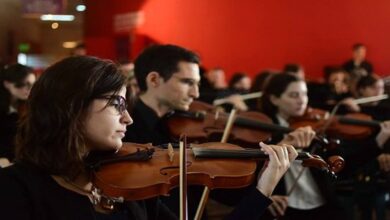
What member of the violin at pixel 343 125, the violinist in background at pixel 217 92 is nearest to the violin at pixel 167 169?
the violin at pixel 343 125

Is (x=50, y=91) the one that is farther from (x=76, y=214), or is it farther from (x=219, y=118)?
(x=219, y=118)

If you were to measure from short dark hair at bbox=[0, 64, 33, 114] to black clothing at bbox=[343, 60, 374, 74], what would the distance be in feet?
11.2

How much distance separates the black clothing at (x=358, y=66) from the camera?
5520mm

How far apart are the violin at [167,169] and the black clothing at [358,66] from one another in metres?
4.34

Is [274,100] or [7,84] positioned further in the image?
[7,84]

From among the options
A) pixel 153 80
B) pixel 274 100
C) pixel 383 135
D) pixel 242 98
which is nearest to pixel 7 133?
pixel 153 80

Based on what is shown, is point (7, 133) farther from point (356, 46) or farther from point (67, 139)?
point (356, 46)

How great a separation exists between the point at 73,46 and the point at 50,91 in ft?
16.2

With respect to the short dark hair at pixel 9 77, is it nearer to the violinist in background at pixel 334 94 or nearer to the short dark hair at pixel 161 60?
the short dark hair at pixel 161 60

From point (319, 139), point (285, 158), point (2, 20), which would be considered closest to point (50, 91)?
point (285, 158)

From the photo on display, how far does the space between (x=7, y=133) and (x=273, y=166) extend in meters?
1.67

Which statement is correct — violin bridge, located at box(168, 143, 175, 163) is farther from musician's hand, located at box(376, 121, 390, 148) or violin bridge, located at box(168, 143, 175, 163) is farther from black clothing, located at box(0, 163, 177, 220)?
musician's hand, located at box(376, 121, 390, 148)

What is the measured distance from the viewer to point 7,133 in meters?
2.57

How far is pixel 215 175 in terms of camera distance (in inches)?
52.1
